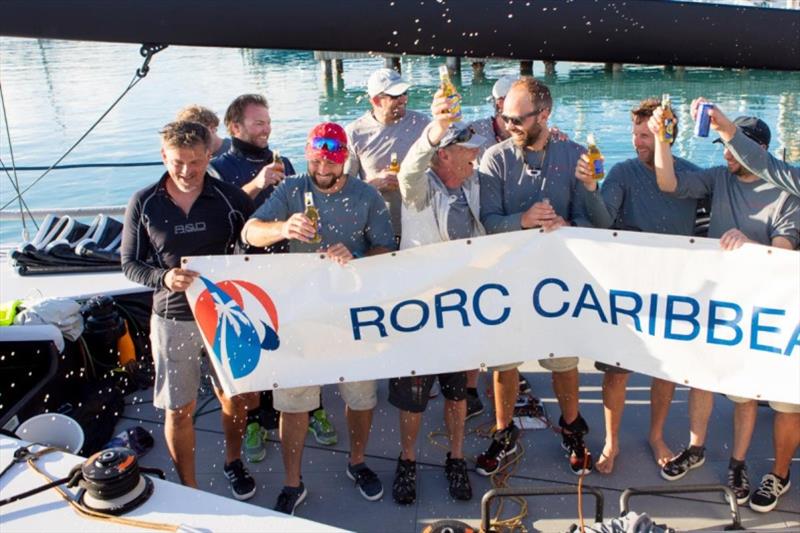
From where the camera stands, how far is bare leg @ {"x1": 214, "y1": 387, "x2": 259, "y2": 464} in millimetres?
4023

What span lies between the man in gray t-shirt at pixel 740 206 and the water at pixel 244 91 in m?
10.6

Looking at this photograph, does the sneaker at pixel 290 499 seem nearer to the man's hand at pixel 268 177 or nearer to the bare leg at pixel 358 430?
the bare leg at pixel 358 430

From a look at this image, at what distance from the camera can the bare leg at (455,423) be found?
4.07m

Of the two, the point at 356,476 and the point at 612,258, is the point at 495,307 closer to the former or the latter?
the point at 612,258

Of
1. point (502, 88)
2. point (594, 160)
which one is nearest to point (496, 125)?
point (502, 88)

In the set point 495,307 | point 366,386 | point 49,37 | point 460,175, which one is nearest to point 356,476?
point 366,386

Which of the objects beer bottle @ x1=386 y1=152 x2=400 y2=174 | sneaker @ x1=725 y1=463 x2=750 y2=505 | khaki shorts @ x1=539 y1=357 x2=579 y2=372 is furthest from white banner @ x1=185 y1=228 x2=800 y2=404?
beer bottle @ x1=386 y1=152 x2=400 y2=174

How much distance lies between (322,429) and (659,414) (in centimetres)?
196

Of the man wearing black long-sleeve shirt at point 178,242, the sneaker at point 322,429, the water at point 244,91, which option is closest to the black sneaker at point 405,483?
the sneaker at point 322,429

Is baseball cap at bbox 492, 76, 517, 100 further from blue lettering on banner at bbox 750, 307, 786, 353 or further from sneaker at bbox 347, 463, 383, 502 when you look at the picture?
sneaker at bbox 347, 463, 383, 502

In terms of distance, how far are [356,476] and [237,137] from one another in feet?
6.75

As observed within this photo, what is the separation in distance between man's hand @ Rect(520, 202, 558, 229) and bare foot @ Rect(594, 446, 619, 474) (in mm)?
1414

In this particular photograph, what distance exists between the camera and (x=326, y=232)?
3.73 meters

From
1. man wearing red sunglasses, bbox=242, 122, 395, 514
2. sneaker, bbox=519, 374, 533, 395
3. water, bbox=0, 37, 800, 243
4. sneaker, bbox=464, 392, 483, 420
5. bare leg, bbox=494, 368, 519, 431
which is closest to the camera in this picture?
man wearing red sunglasses, bbox=242, 122, 395, 514
